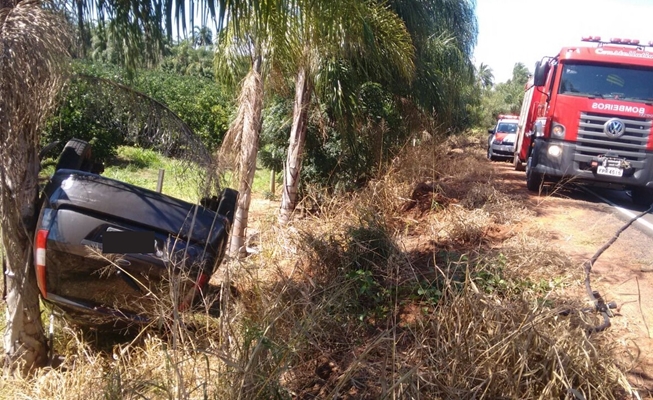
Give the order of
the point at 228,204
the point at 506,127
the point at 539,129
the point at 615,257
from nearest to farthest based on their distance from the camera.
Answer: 1. the point at 228,204
2. the point at 615,257
3. the point at 539,129
4. the point at 506,127

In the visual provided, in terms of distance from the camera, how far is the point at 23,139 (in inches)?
165

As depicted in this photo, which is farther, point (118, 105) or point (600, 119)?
point (600, 119)

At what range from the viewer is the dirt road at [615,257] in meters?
4.30

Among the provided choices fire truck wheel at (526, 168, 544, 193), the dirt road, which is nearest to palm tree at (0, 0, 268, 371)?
the dirt road

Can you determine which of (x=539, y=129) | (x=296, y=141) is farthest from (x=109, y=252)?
(x=539, y=129)

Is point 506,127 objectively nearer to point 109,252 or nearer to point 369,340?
point 369,340

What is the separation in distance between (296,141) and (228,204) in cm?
453

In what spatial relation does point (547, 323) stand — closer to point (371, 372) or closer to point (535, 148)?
point (371, 372)

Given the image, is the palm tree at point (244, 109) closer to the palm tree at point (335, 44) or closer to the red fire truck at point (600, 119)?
the palm tree at point (335, 44)

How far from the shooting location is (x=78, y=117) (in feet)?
49.3

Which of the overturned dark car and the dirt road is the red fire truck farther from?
the overturned dark car

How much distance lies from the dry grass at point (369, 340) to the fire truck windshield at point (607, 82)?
4300mm

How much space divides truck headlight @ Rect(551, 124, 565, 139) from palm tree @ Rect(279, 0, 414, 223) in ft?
8.86

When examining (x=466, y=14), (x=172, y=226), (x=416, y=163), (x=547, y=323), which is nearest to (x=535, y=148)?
(x=416, y=163)
